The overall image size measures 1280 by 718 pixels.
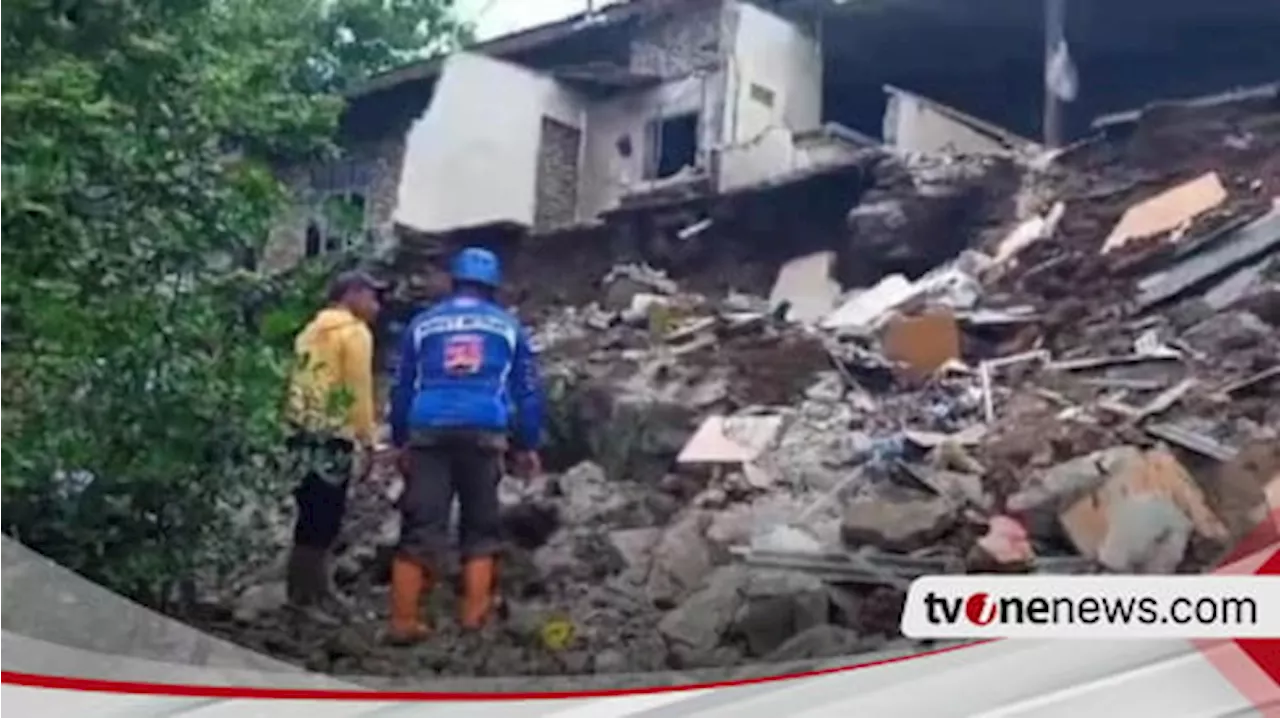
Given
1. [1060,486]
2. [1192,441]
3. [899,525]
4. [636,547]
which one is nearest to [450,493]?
[636,547]

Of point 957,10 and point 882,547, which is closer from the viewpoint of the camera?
point 882,547

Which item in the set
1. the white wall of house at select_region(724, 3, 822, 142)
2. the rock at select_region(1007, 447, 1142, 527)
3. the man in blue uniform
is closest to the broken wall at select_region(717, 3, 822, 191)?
the white wall of house at select_region(724, 3, 822, 142)

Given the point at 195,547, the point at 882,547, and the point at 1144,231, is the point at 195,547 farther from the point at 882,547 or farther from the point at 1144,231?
the point at 1144,231

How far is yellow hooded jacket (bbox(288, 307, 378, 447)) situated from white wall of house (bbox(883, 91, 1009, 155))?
19.8 inches

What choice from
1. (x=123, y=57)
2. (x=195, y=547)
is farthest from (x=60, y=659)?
(x=123, y=57)

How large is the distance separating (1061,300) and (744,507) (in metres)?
0.33

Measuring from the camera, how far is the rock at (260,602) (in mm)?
1602

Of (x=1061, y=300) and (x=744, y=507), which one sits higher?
(x=1061, y=300)

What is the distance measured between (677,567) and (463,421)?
225mm

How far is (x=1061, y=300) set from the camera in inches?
65.0

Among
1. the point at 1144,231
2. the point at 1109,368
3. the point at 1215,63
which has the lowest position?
the point at 1109,368

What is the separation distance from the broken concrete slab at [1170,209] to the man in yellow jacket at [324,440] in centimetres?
66

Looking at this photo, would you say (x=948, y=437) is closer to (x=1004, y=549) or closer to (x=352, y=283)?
(x=1004, y=549)

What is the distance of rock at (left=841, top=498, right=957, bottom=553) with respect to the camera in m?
1.59
